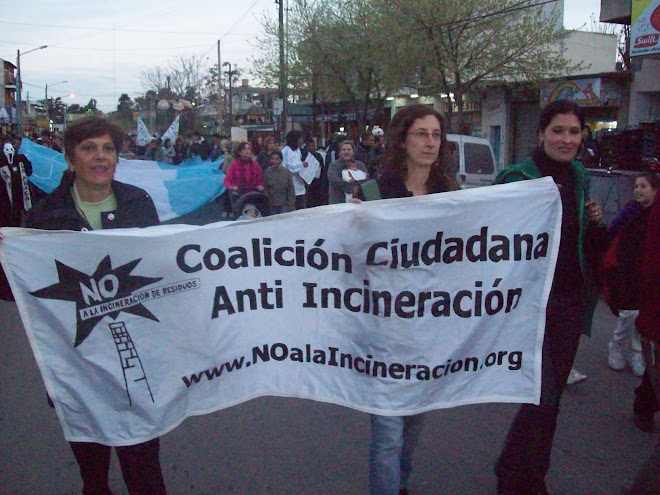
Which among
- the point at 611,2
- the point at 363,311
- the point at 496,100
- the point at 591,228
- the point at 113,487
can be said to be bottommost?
the point at 113,487

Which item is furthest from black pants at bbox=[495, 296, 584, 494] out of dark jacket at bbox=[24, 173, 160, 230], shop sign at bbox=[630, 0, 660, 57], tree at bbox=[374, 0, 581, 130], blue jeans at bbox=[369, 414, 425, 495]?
tree at bbox=[374, 0, 581, 130]

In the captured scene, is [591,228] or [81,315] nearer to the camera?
[81,315]

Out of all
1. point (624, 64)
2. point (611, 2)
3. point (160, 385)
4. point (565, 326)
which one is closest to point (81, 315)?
point (160, 385)

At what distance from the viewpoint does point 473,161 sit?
47.4 feet

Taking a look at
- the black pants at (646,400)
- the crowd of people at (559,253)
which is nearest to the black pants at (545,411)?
the crowd of people at (559,253)

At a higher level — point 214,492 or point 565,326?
point 565,326

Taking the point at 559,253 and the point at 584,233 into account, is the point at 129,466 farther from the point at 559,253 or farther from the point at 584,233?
the point at 584,233

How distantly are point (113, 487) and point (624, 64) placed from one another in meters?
33.6

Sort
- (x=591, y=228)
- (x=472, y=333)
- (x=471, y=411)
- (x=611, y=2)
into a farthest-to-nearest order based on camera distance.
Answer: (x=611, y=2) → (x=471, y=411) → (x=591, y=228) → (x=472, y=333)

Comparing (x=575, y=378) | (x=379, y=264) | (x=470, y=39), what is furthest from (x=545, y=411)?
(x=470, y=39)

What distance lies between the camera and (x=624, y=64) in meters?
32.2

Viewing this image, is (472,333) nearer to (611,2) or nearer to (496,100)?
(611,2)

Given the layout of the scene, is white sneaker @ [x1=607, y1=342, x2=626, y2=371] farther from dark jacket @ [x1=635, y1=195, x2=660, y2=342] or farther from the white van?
the white van

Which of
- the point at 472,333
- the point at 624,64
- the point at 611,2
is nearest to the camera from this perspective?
the point at 472,333
